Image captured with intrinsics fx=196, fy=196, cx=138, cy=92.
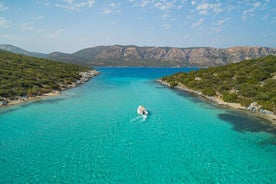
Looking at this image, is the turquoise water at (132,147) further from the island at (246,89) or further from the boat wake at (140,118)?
the island at (246,89)

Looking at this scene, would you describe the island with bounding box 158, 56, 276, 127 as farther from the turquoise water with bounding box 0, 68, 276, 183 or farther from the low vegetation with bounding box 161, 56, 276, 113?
the turquoise water with bounding box 0, 68, 276, 183

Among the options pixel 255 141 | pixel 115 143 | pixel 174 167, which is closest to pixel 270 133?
pixel 255 141

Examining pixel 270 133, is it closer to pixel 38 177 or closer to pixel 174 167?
pixel 174 167

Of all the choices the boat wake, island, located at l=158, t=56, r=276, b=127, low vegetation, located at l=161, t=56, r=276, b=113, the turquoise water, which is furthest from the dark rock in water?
the boat wake

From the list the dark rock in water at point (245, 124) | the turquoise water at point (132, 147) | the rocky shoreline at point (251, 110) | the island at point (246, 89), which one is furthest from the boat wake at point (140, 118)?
the island at point (246, 89)

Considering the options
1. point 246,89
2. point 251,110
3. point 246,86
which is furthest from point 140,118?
point 246,86

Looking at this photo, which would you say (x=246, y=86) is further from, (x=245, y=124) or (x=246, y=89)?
(x=245, y=124)

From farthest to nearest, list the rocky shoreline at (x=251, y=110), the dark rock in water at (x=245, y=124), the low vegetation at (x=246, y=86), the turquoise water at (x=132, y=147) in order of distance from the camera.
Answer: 1. the low vegetation at (x=246, y=86)
2. the rocky shoreline at (x=251, y=110)
3. the dark rock in water at (x=245, y=124)
4. the turquoise water at (x=132, y=147)

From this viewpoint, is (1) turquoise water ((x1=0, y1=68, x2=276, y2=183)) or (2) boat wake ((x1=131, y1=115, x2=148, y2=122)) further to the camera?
(2) boat wake ((x1=131, y1=115, x2=148, y2=122))
